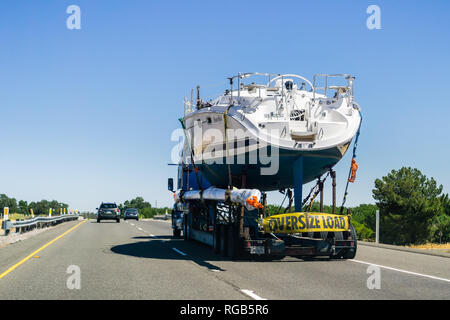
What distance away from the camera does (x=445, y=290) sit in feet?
28.8

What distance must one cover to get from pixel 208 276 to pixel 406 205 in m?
41.6

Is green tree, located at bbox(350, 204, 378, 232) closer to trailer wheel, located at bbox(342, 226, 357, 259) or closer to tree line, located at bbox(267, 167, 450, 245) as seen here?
tree line, located at bbox(267, 167, 450, 245)

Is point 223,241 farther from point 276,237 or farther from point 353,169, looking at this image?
point 353,169

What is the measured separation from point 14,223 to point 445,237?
1806 inches

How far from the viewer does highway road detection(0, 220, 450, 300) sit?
8219mm

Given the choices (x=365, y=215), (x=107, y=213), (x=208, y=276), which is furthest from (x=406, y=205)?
(x=208, y=276)

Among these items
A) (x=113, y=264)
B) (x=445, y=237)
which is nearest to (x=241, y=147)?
(x=113, y=264)

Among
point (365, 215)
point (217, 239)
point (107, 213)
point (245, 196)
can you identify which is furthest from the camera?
point (365, 215)

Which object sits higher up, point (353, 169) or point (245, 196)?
point (353, 169)

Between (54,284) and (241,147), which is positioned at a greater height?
(241,147)

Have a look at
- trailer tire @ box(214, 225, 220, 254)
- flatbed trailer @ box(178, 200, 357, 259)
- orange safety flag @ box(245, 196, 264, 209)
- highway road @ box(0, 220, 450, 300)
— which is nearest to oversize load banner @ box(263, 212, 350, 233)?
flatbed trailer @ box(178, 200, 357, 259)

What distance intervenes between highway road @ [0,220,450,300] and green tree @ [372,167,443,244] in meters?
33.2

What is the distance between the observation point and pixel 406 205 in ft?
158

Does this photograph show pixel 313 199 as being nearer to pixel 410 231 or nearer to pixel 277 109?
pixel 277 109
